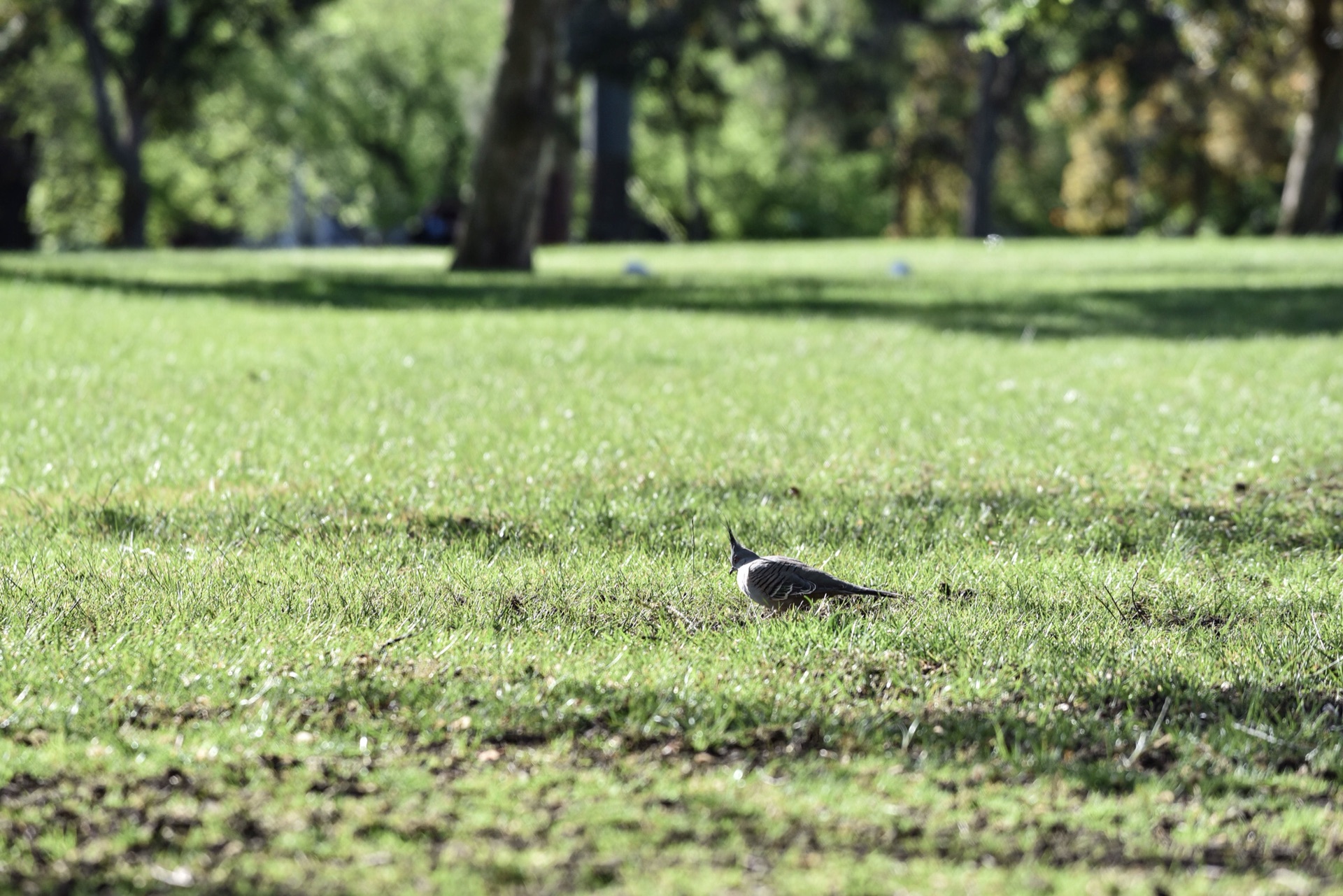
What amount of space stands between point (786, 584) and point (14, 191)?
35122mm

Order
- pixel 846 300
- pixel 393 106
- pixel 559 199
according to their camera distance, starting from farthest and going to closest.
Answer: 1. pixel 393 106
2. pixel 559 199
3. pixel 846 300

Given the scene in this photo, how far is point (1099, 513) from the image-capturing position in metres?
7.05

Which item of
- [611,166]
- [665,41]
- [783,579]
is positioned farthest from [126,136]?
[783,579]

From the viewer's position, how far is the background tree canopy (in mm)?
31156

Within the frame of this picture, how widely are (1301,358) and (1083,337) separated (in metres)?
2.14

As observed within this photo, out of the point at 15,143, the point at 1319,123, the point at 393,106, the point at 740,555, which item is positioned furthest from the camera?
the point at 393,106

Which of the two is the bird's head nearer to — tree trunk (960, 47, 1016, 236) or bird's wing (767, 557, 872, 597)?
bird's wing (767, 557, 872, 597)

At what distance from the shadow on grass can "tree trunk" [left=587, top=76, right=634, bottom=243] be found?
1743 centimetres

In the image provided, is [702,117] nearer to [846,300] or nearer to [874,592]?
[846,300]

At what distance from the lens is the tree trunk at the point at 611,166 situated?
1411 inches

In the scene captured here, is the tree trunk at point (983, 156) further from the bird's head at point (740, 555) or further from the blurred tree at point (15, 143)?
the bird's head at point (740, 555)

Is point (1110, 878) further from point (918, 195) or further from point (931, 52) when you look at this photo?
point (918, 195)

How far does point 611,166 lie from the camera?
36.5 m

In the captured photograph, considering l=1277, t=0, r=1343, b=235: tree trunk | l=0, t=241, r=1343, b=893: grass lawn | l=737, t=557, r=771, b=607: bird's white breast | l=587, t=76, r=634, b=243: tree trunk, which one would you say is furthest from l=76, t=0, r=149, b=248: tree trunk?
l=737, t=557, r=771, b=607: bird's white breast
